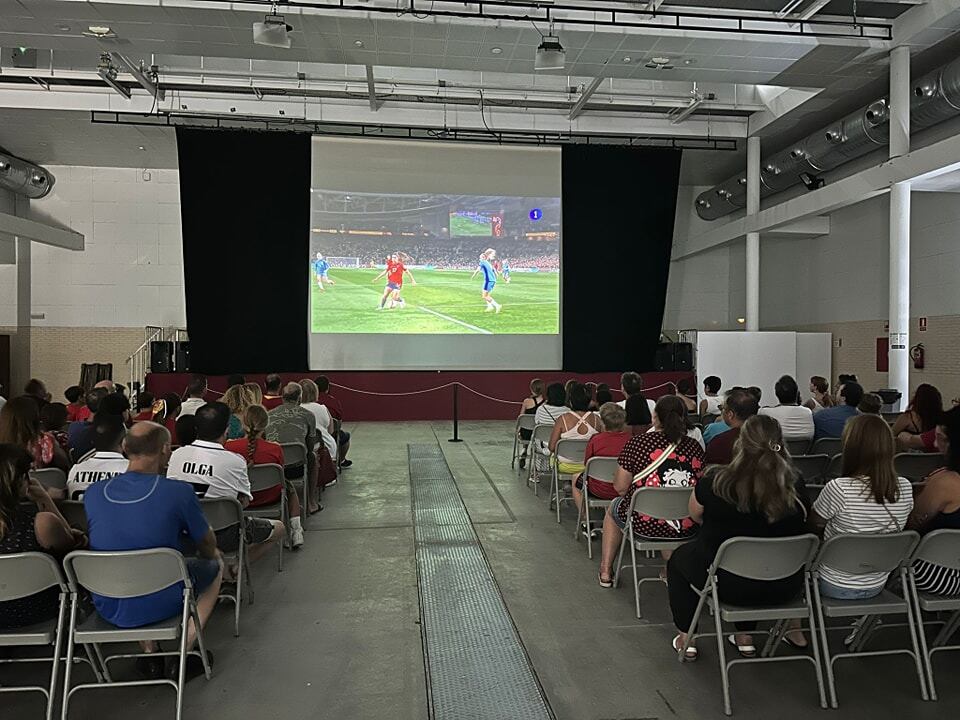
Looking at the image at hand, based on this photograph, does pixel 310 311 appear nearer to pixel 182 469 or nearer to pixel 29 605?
pixel 182 469

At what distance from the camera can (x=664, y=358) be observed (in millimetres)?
Answer: 15188

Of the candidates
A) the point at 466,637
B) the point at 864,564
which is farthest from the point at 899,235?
the point at 466,637

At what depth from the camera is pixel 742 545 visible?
9.20 ft

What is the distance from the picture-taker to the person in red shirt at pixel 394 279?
14.1 m

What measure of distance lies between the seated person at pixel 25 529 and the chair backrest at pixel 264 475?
1587 millimetres

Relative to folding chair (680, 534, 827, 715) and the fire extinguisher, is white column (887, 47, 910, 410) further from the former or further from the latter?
folding chair (680, 534, 827, 715)

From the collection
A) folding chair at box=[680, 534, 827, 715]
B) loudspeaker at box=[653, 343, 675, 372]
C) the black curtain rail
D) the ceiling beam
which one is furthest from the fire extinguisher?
folding chair at box=[680, 534, 827, 715]

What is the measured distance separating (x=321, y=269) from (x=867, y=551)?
1259cm

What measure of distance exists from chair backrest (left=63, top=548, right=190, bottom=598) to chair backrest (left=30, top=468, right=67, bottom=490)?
1.72 meters

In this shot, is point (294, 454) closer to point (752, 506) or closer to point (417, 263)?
point (752, 506)

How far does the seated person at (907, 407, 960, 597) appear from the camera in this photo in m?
3.08

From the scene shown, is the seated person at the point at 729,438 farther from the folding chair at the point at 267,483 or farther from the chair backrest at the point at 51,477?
the chair backrest at the point at 51,477

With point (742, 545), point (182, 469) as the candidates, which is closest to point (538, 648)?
point (742, 545)

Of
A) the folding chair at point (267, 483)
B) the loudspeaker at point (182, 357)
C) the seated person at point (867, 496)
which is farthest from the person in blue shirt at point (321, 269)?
the seated person at point (867, 496)
